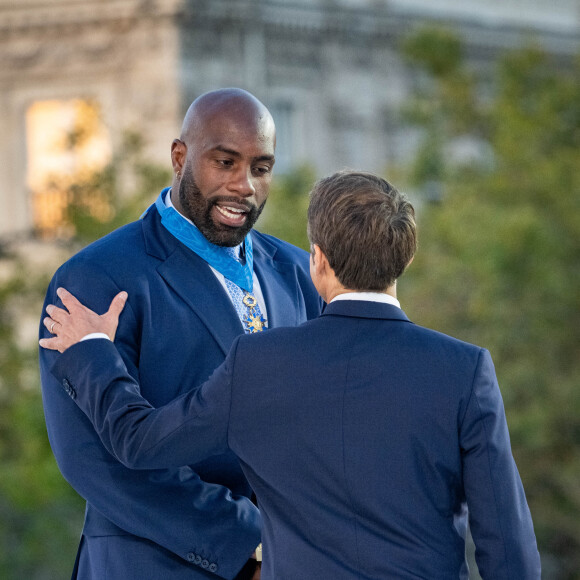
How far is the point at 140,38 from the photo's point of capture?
1300cm

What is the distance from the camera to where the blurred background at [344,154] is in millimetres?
8930

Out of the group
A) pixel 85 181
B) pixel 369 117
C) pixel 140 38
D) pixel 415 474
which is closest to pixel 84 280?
pixel 415 474

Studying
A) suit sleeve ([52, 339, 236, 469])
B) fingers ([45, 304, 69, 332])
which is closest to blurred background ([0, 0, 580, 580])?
fingers ([45, 304, 69, 332])

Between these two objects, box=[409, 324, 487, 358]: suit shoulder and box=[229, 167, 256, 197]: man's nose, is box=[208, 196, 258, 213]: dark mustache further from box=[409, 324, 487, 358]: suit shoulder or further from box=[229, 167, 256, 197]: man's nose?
box=[409, 324, 487, 358]: suit shoulder

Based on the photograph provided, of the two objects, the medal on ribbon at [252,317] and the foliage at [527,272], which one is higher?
the medal on ribbon at [252,317]

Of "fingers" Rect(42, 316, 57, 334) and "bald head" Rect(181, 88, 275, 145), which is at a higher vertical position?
"bald head" Rect(181, 88, 275, 145)

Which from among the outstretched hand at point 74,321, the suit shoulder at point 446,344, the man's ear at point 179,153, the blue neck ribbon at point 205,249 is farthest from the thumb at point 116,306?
the suit shoulder at point 446,344

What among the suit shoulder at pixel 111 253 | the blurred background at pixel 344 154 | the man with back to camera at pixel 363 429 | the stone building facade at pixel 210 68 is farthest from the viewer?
the stone building facade at pixel 210 68

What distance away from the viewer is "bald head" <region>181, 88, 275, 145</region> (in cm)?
289

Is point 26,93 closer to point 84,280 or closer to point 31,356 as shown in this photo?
point 31,356

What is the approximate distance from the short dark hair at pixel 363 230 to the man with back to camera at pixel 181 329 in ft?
1.74

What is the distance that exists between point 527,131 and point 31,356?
13.7ft

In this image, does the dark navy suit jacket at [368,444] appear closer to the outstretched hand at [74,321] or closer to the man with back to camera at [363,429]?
the man with back to camera at [363,429]

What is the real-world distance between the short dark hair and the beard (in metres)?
0.55
